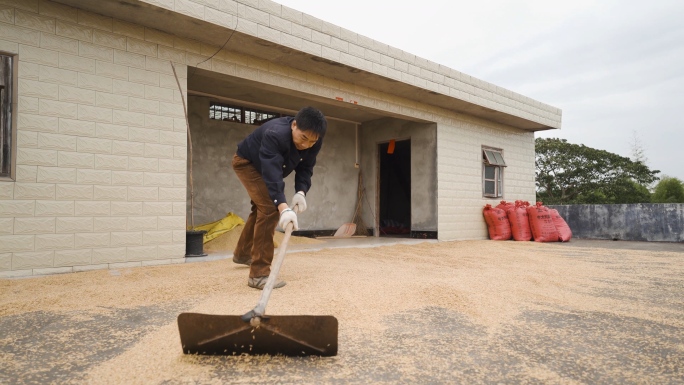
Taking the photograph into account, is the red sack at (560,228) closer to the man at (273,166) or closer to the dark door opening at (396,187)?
the dark door opening at (396,187)

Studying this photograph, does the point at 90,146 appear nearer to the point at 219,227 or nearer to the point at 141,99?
the point at 141,99

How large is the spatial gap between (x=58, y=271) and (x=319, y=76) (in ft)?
10.7

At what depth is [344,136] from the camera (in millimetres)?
7250

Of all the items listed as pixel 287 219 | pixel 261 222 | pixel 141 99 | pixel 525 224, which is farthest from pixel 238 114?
pixel 525 224

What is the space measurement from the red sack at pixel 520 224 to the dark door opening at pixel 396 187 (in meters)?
2.17

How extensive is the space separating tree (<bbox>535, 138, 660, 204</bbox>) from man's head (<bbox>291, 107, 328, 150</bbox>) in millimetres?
18324

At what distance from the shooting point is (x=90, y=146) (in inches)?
128

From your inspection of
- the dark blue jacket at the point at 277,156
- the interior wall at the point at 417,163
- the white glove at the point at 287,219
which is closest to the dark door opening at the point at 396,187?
the interior wall at the point at 417,163

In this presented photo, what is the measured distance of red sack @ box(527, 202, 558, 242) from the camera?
6621 millimetres

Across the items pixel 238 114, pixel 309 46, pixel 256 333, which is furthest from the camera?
pixel 238 114

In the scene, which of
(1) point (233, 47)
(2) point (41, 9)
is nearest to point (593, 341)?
(1) point (233, 47)

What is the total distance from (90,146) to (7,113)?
0.55 m

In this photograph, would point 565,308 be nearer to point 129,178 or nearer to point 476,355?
point 476,355

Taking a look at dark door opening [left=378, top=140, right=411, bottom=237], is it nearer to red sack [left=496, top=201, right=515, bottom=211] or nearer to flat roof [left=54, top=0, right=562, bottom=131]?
red sack [left=496, top=201, right=515, bottom=211]
